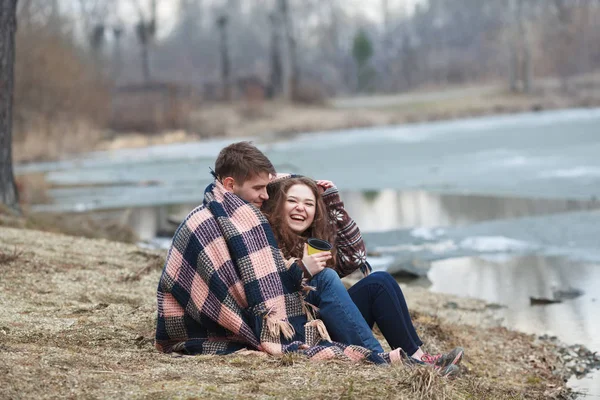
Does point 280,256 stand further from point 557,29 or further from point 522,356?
point 557,29

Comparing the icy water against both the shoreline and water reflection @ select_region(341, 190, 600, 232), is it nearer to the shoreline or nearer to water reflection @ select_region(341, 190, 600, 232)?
water reflection @ select_region(341, 190, 600, 232)

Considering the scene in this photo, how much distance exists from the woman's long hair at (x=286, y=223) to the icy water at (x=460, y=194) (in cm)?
176

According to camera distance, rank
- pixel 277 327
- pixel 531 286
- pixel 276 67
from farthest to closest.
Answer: pixel 276 67 < pixel 531 286 < pixel 277 327

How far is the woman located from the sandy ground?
0.31 meters

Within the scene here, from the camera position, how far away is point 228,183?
4.79m

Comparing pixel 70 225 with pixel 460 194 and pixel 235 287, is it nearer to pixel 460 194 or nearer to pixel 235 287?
pixel 460 194

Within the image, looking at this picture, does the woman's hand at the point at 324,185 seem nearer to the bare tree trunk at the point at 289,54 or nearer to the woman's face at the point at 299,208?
the woman's face at the point at 299,208

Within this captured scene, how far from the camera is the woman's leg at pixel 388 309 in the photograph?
477 centimetres

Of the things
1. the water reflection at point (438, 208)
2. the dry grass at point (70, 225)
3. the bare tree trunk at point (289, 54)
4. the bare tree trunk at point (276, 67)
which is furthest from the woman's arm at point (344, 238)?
the bare tree trunk at point (276, 67)

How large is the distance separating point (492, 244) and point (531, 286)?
184cm

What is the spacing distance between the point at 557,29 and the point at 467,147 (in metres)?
32.4

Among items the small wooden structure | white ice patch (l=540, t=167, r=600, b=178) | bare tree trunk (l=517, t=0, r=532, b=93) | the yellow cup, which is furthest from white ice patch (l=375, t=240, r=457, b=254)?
bare tree trunk (l=517, t=0, r=532, b=93)

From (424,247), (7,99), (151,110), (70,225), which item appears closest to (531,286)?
(424,247)

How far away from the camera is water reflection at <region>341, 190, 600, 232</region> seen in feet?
38.4
